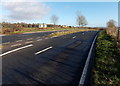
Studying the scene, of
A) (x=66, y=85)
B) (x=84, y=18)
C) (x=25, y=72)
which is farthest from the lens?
(x=84, y=18)

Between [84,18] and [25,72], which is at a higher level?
[84,18]

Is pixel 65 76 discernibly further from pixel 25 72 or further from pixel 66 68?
pixel 25 72

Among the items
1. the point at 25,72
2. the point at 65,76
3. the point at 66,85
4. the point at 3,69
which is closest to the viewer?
the point at 66,85

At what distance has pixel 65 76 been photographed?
511 centimetres

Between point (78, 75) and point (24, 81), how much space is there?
223 centimetres

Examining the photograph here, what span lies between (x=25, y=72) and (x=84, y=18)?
84.8 m

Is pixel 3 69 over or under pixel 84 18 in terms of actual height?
under

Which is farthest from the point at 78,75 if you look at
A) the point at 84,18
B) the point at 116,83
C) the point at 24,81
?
the point at 84,18

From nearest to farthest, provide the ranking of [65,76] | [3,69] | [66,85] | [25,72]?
[66,85] < [65,76] < [25,72] < [3,69]

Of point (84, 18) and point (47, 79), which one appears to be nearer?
point (47, 79)

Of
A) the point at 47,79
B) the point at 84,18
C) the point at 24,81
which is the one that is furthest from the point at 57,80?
the point at 84,18

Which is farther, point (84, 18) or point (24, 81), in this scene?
point (84, 18)

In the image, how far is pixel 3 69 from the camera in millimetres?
5836

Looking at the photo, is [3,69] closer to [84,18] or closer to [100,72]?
[100,72]
